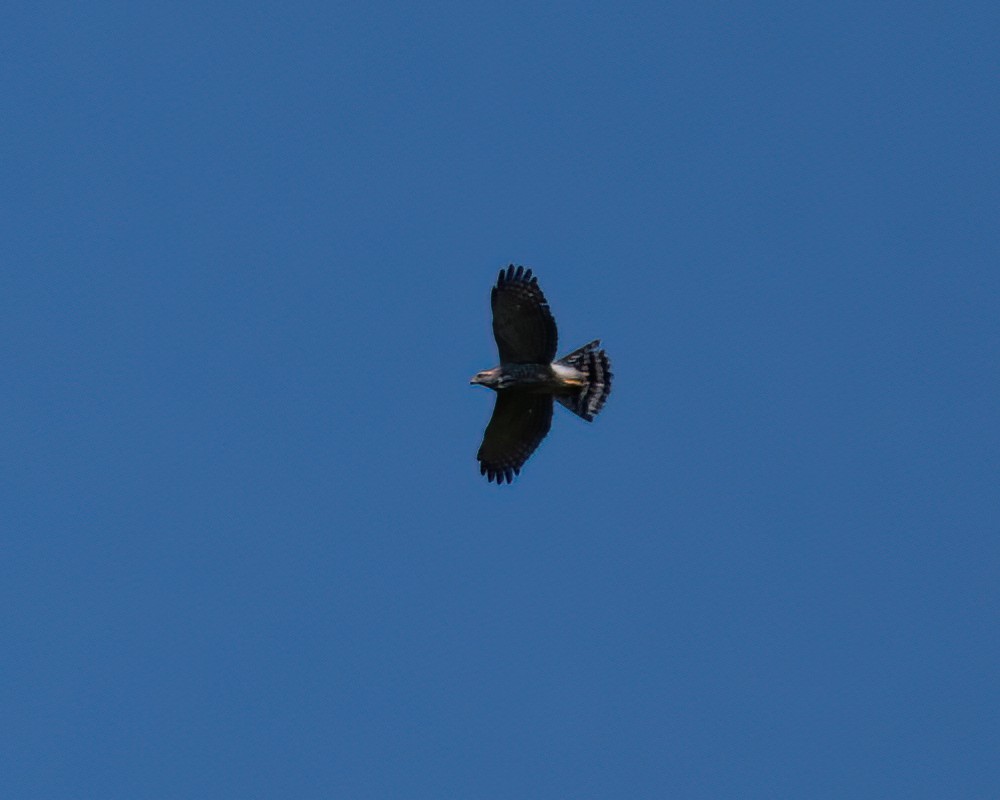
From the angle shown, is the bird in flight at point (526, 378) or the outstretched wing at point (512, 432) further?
the outstretched wing at point (512, 432)

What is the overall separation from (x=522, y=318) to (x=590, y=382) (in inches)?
63.6

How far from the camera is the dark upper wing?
30.2 metres

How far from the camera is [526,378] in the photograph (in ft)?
101

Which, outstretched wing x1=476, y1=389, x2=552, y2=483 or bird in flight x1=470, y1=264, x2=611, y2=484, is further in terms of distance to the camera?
outstretched wing x1=476, y1=389, x2=552, y2=483

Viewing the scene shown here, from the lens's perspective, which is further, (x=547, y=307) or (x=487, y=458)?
(x=487, y=458)

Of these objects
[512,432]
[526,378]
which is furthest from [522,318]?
[512,432]

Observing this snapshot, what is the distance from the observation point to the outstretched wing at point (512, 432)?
3152cm

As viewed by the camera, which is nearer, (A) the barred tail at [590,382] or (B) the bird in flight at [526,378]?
(B) the bird in flight at [526,378]

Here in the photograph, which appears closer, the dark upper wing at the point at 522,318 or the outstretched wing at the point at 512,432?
the dark upper wing at the point at 522,318

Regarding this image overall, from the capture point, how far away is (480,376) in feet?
101

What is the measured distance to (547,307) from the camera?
3028 centimetres

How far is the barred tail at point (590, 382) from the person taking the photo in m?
31.2

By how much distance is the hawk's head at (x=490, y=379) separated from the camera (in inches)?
1212

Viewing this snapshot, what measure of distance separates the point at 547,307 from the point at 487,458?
10.1 ft
